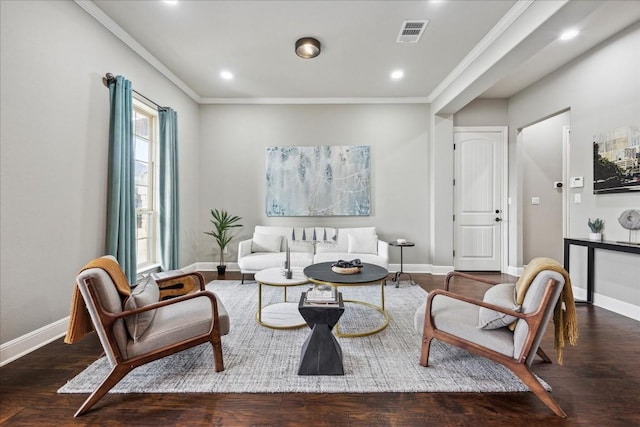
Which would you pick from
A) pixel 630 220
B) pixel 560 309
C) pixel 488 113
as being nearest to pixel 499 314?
pixel 560 309

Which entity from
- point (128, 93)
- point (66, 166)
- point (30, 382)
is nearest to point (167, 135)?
point (128, 93)

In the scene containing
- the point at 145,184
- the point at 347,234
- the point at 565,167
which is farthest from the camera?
the point at 347,234

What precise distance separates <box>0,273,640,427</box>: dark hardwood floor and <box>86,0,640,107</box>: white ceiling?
277cm

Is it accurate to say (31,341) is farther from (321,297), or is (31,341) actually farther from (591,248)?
(591,248)

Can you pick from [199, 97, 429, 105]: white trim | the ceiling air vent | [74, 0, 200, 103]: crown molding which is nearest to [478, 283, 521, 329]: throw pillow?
the ceiling air vent

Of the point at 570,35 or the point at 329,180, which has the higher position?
the point at 570,35

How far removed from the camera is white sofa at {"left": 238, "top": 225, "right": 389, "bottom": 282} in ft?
13.9

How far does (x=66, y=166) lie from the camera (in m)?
2.56

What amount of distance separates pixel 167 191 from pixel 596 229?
5.36 meters

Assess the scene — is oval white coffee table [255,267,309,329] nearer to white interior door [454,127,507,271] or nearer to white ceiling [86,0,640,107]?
white ceiling [86,0,640,107]

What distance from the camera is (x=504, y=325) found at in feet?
6.02

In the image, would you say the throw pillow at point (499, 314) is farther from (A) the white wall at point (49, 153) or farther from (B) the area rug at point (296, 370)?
(A) the white wall at point (49, 153)

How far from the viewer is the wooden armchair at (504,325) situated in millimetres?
1675

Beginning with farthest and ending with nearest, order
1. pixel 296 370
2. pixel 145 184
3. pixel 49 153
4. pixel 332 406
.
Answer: pixel 145 184 → pixel 49 153 → pixel 296 370 → pixel 332 406
